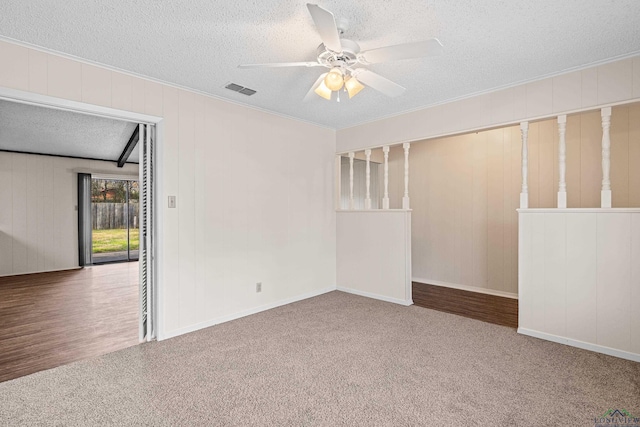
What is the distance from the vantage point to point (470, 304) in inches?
163

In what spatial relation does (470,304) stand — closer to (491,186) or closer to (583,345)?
(583,345)

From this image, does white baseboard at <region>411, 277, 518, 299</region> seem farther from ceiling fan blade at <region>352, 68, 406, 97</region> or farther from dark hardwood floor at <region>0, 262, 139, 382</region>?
dark hardwood floor at <region>0, 262, 139, 382</region>

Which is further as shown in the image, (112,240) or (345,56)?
(112,240)

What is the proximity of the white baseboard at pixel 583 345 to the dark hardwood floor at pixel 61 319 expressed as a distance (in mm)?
3741

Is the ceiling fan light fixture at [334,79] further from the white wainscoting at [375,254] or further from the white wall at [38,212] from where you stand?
the white wall at [38,212]

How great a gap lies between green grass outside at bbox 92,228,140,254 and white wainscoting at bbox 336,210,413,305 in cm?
599

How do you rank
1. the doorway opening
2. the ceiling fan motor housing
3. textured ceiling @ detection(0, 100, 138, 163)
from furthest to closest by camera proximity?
1. textured ceiling @ detection(0, 100, 138, 163)
2. the doorway opening
3. the ceiling fan motor housing

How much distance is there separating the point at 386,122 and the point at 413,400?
10.7 ft

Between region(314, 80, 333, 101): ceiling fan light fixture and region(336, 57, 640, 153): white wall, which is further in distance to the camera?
region(336, 57, 640, 153): white wall

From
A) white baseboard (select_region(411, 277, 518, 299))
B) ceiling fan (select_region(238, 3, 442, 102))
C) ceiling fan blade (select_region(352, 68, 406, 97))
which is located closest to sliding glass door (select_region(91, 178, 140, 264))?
white baseboard (select_region(411, 277, 518, 299))

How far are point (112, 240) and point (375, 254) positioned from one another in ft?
22.8

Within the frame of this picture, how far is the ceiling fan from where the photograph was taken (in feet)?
5.71

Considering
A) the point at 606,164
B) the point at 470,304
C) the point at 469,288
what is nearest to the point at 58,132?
the point at 470,304

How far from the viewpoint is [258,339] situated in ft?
9.82
